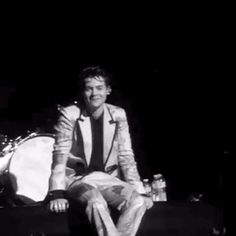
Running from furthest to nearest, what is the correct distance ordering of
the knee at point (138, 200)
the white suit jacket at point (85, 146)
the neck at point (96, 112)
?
the neck at point (96, 112), the white suit jacket at point (85, 146), the knee at point (138, 200)

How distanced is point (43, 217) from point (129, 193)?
462mm

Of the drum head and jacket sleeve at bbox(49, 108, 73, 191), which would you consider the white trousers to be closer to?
jacket sleeve at bbox(49, 108, 73, 191)

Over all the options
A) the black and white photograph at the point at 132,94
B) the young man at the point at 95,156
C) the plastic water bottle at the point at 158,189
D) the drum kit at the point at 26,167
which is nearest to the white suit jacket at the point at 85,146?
the young man at the point at 95,156

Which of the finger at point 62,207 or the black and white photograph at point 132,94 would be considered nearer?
the finger at point 62,207

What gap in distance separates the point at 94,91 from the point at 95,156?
0.36 metres

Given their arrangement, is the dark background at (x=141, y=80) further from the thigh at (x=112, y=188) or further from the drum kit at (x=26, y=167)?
the thigh at (x=112, y=188)

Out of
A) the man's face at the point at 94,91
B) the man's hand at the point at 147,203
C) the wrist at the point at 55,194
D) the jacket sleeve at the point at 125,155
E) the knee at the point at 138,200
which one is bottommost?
the man's hand at the point at 147,203

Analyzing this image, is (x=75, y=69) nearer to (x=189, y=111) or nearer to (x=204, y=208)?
(x=189, y=111)

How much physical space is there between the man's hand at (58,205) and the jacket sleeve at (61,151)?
0.08m

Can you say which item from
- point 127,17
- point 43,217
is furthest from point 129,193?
point 127,17

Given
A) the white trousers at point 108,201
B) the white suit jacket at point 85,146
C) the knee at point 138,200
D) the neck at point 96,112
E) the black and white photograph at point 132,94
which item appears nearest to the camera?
the white trousers at point 108,201

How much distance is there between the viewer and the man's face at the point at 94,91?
2742mm

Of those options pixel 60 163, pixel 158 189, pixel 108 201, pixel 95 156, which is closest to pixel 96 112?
pixel 95 156

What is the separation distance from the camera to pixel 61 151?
2.67 metres
